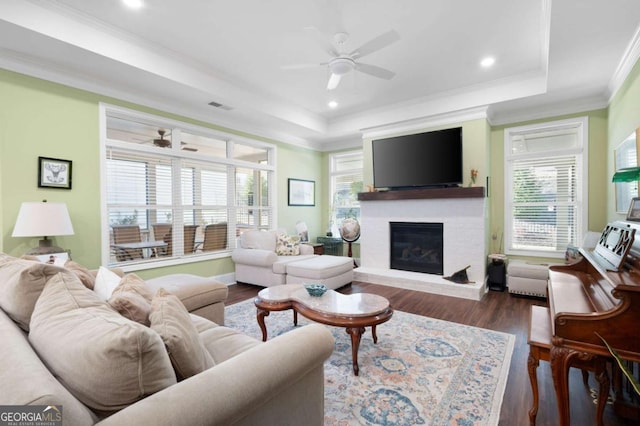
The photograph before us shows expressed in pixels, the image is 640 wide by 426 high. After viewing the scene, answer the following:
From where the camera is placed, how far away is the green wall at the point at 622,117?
275 centimetres

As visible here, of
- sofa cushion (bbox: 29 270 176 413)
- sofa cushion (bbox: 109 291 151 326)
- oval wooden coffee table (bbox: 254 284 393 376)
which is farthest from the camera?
oval wooden coffee table (bbox: 254 284 393 376)

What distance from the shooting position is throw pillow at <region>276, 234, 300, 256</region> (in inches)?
190

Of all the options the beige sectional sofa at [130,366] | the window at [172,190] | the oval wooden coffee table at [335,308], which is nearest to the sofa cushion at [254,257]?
the window at [172,190]

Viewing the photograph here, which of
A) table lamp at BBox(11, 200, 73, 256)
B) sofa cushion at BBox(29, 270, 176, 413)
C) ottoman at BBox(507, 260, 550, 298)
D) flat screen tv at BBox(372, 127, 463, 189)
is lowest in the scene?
ottoman at BBox(507, 260, 550, 298)

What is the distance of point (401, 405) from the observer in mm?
1839

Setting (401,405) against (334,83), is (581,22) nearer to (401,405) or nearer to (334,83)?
(334,83)

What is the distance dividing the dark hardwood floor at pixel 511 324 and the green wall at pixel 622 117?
153 cm

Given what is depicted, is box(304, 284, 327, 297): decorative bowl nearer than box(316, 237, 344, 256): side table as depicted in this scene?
Yes

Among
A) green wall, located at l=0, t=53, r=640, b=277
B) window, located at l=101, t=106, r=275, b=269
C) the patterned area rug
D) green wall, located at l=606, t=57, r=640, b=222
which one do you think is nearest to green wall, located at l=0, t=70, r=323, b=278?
green wall, located at l=0, t=53, r=640, b=277

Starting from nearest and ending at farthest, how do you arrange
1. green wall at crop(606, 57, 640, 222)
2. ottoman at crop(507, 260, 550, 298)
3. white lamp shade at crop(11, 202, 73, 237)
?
white lamp shade at crop(11, 202, 73, 237) → green wall at crop(606, 57, 640, 222) → ottoman at crop(507, 260, 550, 298)

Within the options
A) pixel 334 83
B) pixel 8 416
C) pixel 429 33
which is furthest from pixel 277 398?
pixel 429 33

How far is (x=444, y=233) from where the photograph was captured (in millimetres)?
4566

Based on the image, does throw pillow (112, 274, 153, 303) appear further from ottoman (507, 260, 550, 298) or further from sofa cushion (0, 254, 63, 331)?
ottoman (507, 260, 550, 298)

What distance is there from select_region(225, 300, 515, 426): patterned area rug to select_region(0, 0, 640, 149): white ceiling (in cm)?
272
